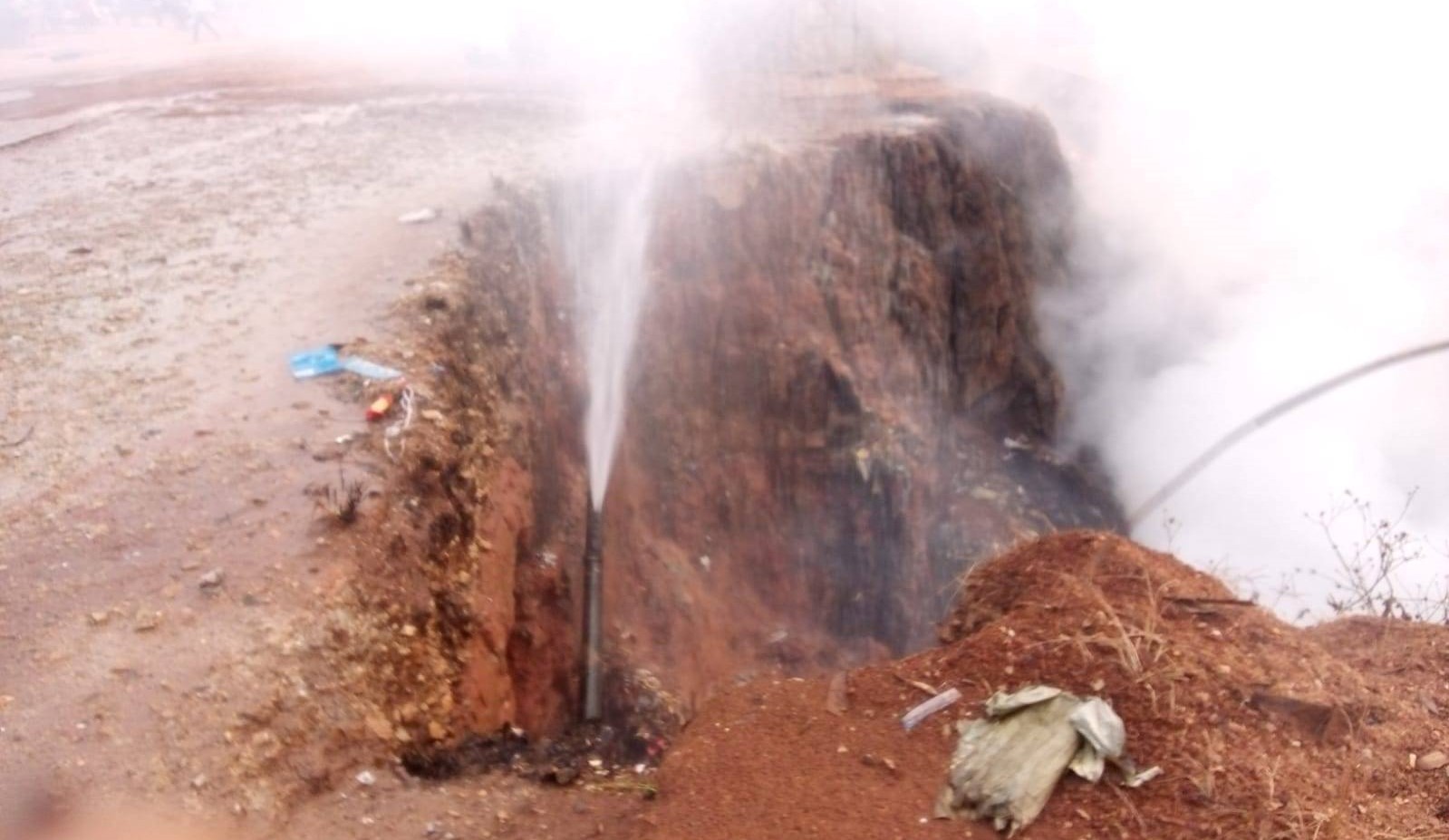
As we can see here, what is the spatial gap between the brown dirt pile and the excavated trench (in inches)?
48.3

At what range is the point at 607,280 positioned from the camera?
791 cm

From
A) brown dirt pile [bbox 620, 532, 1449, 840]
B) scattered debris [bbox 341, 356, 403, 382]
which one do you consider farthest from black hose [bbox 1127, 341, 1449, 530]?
scattered debris [bbox 341, 356, 403, 382]

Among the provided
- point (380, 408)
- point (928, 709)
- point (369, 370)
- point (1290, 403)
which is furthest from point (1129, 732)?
point (369, 370)

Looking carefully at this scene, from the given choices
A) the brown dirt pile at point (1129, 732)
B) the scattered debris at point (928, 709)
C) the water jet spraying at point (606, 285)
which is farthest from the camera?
the water jet spraying at point (606, 285)

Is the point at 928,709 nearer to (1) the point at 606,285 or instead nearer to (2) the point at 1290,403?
(2) the point at 1290,403

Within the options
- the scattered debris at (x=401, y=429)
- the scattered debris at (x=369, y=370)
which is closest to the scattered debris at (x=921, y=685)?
the scattered debris at (x=401, y=429)

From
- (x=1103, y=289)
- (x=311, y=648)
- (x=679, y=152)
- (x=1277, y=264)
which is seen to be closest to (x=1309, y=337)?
(x=1277, y=264)

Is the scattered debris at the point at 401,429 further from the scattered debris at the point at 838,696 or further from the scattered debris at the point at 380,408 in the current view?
the scattered debris at the point at 838,696

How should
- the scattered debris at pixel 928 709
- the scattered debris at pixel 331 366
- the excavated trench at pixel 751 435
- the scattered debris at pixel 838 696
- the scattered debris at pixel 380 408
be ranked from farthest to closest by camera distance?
the scattered debris at pixel 331 366, the excavated trench at pixel 751 435, the scattered debris at pixel 380 408, the scattered debris at pixel 838 696, the scattered debris at pixel 928 709

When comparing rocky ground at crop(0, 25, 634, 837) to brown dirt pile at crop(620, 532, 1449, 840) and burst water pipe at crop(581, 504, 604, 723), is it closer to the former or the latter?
brown dirt pile at crop(620, 532, 1449, 840)

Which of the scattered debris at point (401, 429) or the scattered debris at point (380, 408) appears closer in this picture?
the scattered debris at point (401, 429)

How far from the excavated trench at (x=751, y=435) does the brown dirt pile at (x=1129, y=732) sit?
1.23 metres

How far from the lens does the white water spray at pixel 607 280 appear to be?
747cm

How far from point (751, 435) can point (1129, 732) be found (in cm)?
574
